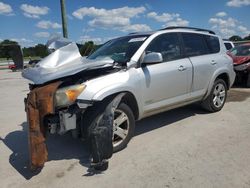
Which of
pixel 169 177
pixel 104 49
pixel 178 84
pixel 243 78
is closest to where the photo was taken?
pixel 169 177

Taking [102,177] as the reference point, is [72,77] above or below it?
above

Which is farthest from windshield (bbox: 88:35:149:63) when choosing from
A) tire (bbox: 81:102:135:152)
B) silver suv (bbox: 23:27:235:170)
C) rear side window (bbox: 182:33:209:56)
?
rear side window (bbox: 182:33:209:56)

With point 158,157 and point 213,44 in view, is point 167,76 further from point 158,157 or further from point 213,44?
point 213,44

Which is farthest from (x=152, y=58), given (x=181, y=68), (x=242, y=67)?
(x=242, y=67)

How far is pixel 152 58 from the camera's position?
438 centimetres

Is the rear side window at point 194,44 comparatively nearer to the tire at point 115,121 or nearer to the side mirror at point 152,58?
the side mirror at point 152,58

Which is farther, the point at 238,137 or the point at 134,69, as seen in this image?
the point at 238,137

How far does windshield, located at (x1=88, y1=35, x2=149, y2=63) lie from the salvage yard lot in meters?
1.41

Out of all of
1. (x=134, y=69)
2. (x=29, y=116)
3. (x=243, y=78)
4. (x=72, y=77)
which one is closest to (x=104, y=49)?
(x=134, y=69)

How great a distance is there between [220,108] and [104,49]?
9.73 feet

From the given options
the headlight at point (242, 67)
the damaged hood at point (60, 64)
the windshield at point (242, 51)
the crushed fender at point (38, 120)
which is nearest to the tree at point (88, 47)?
the damaged hood at point (60, 64)

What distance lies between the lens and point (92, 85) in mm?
3797

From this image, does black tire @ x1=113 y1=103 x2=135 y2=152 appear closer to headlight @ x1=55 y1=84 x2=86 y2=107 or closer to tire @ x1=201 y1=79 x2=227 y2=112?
headlight @ x1=55 y1=84 x2=86 y2=107

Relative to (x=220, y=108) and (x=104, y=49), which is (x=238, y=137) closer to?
(x=220, y=108)
